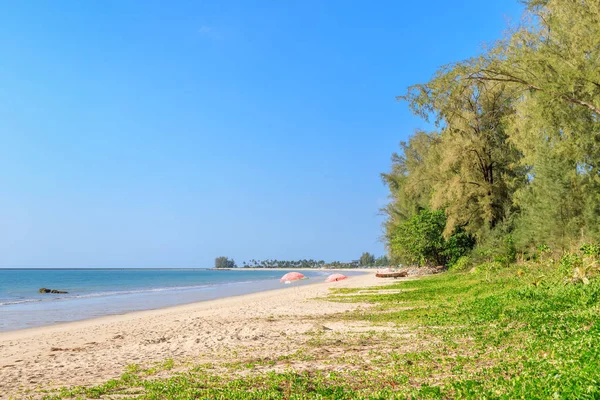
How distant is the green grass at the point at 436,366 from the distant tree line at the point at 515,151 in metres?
7.02

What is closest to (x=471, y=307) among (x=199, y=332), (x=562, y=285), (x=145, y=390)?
(x=562, y=285)

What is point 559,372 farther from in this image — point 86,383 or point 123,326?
point 123,326

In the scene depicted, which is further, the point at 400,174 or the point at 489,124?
the point at 400,174

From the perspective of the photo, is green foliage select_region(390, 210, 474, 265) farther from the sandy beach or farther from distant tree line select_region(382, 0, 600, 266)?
the sandy beach

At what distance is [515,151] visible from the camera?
36375 millimetres

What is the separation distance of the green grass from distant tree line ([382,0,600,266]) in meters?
7.02

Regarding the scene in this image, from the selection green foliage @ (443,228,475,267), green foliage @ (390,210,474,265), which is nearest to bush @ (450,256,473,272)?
green foliage @ (390,210,474,265)

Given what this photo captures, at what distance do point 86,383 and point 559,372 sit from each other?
736cm

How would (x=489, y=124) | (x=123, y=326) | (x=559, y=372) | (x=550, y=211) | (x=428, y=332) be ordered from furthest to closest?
(x=489, y=124), (x=550, y=211), (x=123, y=326), (x=428, y=332), (x=559, y=372)

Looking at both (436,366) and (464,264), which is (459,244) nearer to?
(464,264)

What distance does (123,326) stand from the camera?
20031 mm

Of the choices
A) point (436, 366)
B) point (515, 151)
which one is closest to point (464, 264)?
point (515, 151)

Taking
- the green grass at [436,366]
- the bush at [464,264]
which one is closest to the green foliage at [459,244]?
the bush at [464,264]

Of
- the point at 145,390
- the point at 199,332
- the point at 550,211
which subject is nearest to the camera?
the point at 145,390
